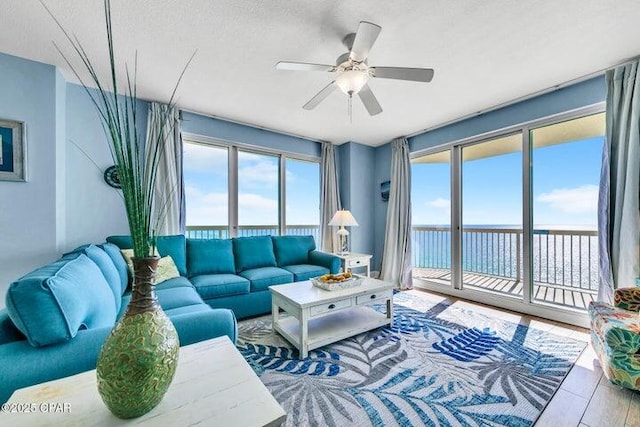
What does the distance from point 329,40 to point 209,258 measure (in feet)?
8.27

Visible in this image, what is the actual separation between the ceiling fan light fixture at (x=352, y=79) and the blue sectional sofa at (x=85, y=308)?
1.80m

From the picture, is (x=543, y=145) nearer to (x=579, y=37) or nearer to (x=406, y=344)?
(x=579, y=37)

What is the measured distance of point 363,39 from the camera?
5.47 ft

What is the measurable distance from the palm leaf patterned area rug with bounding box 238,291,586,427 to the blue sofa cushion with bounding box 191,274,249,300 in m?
0.36

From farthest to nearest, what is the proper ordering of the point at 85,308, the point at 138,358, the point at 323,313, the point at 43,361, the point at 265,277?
the point at 265,277
the point at 323,313
the point at 85,308
the point at 43,361
the point at 138,358

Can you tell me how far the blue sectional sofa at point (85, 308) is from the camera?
3.17 ft

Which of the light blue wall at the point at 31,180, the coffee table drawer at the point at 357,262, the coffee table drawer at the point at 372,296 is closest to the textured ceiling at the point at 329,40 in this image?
the light blue wall at the point at 31,180

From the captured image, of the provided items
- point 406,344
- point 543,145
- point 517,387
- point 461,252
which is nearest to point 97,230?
point 406,344

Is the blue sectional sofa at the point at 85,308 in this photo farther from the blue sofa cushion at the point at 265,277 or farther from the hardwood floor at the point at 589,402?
→ the hardwood floor at the point at 589,402

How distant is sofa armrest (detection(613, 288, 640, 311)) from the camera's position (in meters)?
1.88

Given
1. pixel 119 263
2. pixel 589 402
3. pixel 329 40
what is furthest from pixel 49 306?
pixel 589 402

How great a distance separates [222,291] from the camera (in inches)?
103

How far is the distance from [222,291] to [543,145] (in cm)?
409

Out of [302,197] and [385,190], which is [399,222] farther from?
[302,197]
